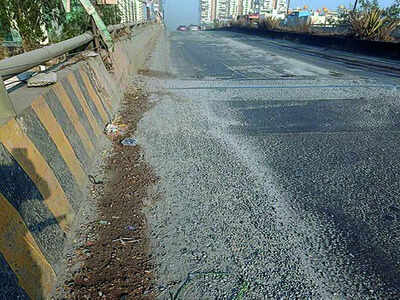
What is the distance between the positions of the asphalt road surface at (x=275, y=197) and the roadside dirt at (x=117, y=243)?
0.12 metres

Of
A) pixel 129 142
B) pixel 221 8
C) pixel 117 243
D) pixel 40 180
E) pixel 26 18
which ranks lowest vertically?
pixel 221 8

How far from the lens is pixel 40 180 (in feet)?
6.53

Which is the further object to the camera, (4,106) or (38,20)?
(38,20)

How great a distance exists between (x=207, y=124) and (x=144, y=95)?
7.61 ft

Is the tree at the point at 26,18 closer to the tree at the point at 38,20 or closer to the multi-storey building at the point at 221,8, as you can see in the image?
the tree at the point at 38,20

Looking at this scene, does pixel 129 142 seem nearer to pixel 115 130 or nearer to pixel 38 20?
pixel 115 130

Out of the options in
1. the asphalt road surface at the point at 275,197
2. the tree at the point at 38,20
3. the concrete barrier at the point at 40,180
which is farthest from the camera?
the tree at the point at 38,20

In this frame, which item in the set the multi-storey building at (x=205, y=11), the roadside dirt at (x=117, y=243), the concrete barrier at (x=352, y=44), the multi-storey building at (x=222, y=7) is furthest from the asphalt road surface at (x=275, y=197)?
the multi-storey building at (x=205, y=11)

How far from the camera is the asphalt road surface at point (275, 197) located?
6.46 feet

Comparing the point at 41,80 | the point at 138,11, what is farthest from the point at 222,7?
the point at 41,80

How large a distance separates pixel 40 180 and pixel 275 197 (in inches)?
Result: 82.0

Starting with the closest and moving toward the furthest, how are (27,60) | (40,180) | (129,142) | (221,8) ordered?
1. (40,180)
2. (27,60)
3. (129,142)
4. (221,8)

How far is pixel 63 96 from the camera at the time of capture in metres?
2.89

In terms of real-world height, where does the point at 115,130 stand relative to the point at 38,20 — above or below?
below
